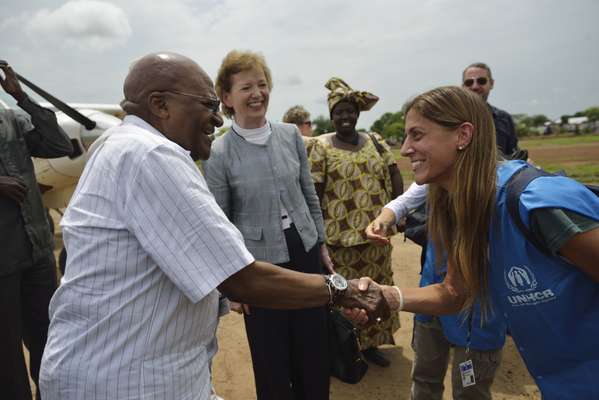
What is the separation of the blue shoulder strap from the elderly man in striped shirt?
2.89 feet

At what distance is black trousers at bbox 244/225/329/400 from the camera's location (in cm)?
277

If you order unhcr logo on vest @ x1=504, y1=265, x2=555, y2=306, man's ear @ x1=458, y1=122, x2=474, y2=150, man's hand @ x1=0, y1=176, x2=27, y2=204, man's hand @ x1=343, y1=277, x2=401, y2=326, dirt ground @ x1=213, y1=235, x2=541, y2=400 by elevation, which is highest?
man's ear @ x1=458, y1=122, x2=474, y2=150

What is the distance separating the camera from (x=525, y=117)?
106m

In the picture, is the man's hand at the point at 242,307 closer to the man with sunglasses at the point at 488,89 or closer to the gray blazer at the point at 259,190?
the gray blazer at the point at 259,190

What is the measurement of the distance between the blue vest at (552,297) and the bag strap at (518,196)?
0.08ft

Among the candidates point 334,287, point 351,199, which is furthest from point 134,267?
point 351,199

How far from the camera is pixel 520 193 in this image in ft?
4.75

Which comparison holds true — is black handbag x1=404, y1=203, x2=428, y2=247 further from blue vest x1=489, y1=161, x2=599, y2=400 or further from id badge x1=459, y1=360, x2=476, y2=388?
blue vest x1=489, y1=161, x2=599, y2=400

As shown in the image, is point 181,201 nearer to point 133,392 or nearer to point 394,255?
point 133,392

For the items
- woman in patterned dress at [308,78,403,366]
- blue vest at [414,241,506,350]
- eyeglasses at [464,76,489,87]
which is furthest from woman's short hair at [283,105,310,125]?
blue vest at [414,241,506,350]

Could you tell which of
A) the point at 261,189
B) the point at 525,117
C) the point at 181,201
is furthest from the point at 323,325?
the point at 525,117

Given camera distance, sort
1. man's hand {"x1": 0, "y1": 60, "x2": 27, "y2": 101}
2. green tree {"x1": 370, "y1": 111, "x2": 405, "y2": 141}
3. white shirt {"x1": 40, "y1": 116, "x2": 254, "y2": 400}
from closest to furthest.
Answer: white shirt {"x1": 40, "y1": 116, "x2": 254, "y2": 400}, man's hand {"x1": 0, "y1": 60, "x2": 27, "y2": 101}, green tree {"x1": 370, "y1": 111, "x2": 405, "y2": 141}

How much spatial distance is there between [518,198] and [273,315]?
5.72 feet

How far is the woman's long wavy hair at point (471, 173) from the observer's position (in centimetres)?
165
